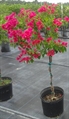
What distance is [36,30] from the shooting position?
4.18 metres

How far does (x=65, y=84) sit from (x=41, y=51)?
7.55ft

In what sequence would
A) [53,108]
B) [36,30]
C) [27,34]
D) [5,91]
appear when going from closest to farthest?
1. [27,34]
2. [36,30]
3. [53,108]
4. [5,91]

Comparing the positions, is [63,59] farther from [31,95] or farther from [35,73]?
[31,95]

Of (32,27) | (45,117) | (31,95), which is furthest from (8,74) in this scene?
(32,27)

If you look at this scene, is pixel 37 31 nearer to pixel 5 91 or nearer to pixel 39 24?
pixel 39 24

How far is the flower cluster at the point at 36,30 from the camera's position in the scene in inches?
157

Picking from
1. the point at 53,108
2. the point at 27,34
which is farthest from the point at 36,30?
the point at 53,108

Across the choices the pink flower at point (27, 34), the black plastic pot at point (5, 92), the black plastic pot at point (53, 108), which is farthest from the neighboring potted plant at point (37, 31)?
the black plastic pot at point (5, 92)

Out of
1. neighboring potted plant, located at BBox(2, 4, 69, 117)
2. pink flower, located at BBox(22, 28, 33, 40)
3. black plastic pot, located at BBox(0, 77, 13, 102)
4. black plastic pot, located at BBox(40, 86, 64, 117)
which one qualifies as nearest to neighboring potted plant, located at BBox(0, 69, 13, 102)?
black plastic pot, located at BBox(0, 77, 13, 102)

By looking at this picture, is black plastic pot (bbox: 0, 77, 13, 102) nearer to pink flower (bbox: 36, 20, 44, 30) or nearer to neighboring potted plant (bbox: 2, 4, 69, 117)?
neighboring potted plant (bbox: 2, 4, 69, 117)

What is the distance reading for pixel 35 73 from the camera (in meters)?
7.27

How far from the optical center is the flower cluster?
3977 mm

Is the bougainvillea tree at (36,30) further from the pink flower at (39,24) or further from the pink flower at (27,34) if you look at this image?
the pink flower at (27,34)

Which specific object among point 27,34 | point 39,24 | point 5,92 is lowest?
point 5,92
